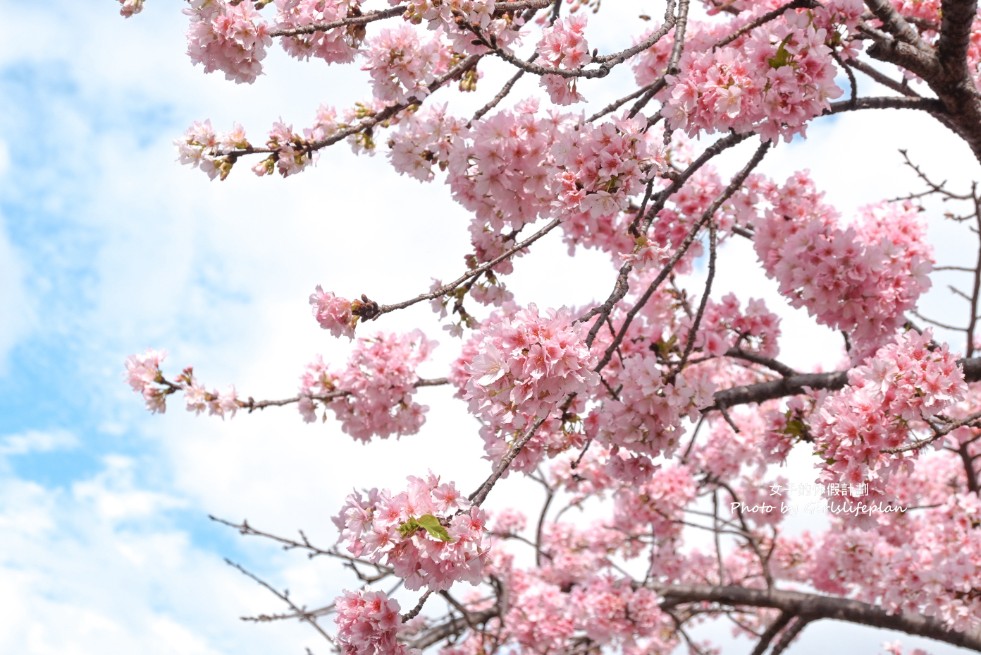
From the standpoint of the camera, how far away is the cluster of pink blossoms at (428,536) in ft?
7.07

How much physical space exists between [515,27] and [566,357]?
56.5 inches

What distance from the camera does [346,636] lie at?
2.33 m

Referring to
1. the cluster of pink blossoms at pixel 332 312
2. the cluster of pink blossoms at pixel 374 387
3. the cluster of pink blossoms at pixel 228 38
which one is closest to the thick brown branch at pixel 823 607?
the cluster of pink blossoms at pixel 374 387

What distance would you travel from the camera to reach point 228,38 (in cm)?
304

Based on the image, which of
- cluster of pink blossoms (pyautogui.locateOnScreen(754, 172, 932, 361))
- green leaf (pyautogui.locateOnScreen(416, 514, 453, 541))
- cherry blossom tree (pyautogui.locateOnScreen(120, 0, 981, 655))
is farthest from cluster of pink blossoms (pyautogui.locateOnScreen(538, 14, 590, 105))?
green leaf (pyautogui.locateOnScreen(416, 514, 453, 541))

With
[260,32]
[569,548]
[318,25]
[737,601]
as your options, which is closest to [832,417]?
[318,25]

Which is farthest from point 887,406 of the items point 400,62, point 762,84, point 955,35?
point 400,62

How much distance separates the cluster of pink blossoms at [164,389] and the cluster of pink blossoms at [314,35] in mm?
2169

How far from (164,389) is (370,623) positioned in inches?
111

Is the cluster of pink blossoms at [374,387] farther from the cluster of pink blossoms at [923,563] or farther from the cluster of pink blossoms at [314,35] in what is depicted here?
the cluster of pink blossoms at [923,563]

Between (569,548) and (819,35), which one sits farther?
(569,548)

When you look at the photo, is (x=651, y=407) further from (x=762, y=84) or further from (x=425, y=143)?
(x=425, y=143)

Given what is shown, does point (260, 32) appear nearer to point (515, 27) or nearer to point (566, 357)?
point (515, 27)

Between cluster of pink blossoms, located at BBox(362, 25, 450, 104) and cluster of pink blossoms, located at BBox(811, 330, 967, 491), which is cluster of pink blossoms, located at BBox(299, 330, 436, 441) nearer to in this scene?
cluster of pink blossoms, located at BBox(362, 25, 450, 104)
